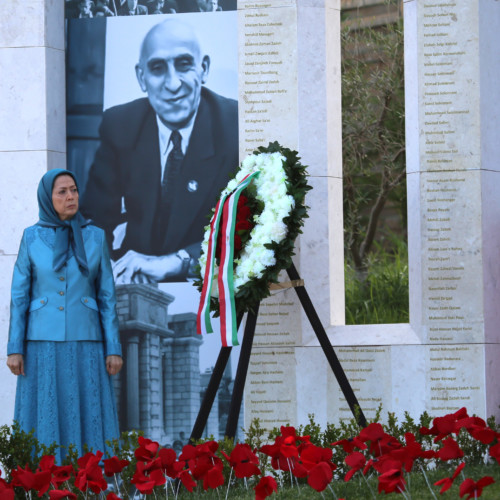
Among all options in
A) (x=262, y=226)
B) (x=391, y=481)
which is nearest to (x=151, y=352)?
(x=262, y=226)

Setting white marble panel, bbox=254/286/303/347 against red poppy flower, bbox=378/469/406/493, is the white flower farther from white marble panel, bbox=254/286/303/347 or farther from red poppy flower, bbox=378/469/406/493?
red poppy flower, bbox=378/469/406/493

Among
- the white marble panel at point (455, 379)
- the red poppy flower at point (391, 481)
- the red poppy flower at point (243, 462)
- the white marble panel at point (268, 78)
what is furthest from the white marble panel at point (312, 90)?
the red poppy flower at point (391, 481)

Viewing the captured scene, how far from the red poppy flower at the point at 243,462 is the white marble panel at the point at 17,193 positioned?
3821mm

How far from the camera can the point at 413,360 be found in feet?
21.3

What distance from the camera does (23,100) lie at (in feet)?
23.2

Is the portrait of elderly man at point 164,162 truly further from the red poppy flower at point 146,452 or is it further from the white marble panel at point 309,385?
the red poppy flower at point 146,452

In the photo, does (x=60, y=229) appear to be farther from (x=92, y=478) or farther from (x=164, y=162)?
(x=92, y=478)

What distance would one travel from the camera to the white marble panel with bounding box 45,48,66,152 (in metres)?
7.11

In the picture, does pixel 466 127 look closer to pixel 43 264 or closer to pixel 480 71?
pixel 480 71

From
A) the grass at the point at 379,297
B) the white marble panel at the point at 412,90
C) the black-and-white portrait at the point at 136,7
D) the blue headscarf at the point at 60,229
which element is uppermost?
the black-and-white portrait at the point at 136,7

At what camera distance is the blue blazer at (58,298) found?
565 centimetres

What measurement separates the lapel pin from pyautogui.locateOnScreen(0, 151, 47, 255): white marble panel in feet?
3.30

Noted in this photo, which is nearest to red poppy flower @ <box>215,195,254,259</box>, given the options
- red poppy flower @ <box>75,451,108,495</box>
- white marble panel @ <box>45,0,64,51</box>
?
white marble panel @ <box>45,0,64,51</box>

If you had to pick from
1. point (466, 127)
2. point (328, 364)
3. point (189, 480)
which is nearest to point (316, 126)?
point (466, 127)
